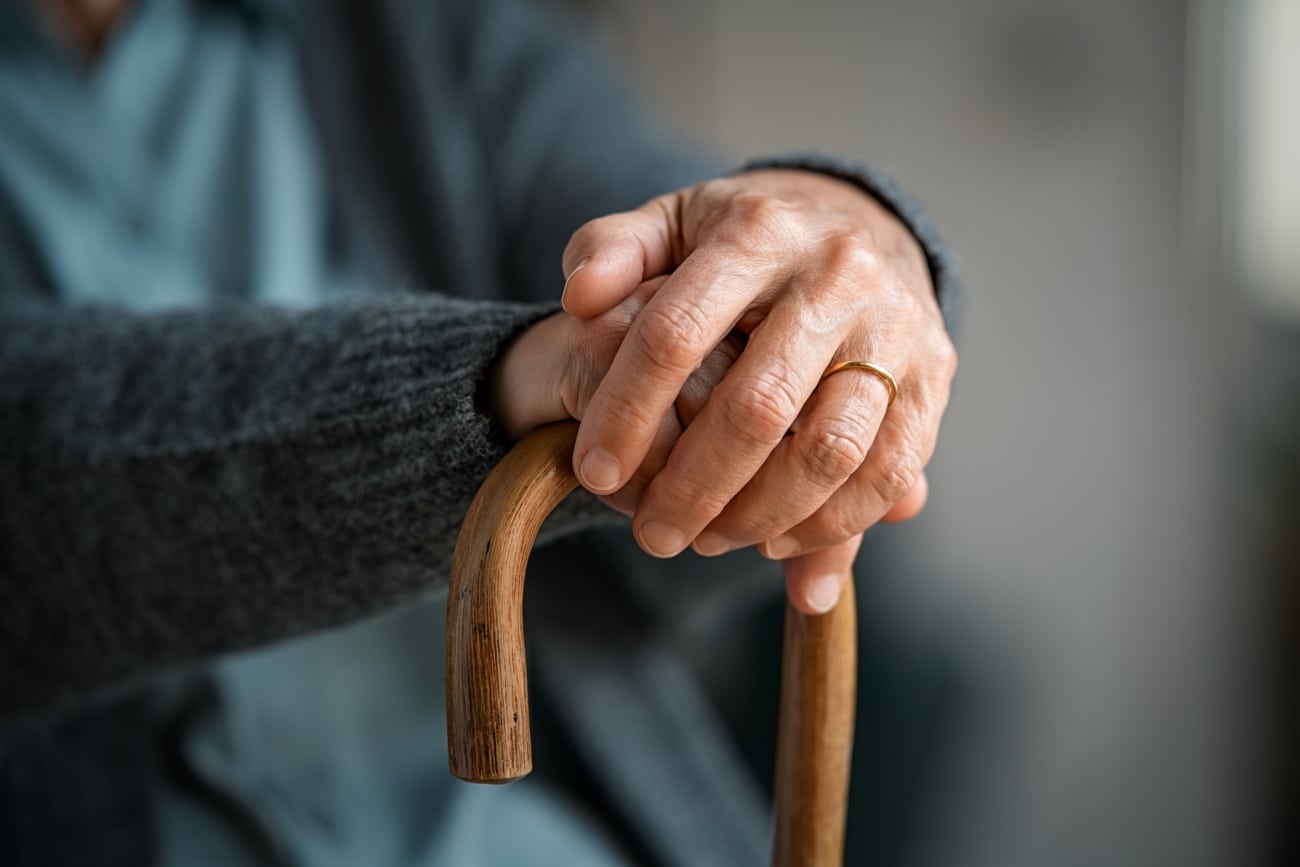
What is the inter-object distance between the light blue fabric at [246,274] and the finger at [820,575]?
0.33m

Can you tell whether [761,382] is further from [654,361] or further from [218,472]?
[218,472]

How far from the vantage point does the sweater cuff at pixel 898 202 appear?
1.34 feet

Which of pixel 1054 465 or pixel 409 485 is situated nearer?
pixel 409 485

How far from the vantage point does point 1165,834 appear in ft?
4.98

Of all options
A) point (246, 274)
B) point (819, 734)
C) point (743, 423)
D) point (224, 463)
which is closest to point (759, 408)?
point (743, 423)

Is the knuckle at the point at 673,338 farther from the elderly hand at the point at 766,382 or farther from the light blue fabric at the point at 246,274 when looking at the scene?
the light blue fabric at the point at 246,274

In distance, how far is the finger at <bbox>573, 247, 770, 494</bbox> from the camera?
0.31 meters

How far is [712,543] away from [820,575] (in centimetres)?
5

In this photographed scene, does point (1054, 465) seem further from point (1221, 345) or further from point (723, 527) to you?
point (723, 527)

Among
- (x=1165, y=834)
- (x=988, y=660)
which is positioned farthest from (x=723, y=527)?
(x=1165, y=834)

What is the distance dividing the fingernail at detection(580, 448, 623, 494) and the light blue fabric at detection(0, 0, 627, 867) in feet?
1.15

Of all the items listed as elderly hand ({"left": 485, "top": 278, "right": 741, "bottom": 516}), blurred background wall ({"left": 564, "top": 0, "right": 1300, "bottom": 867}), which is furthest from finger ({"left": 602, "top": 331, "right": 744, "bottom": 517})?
blurred background wall ({"left": 564, "top": 0, "right": 1300, "bottom": 867})

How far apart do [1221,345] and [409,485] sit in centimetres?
139

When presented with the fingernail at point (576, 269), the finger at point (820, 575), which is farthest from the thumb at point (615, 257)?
the finger at point (820, 575)
